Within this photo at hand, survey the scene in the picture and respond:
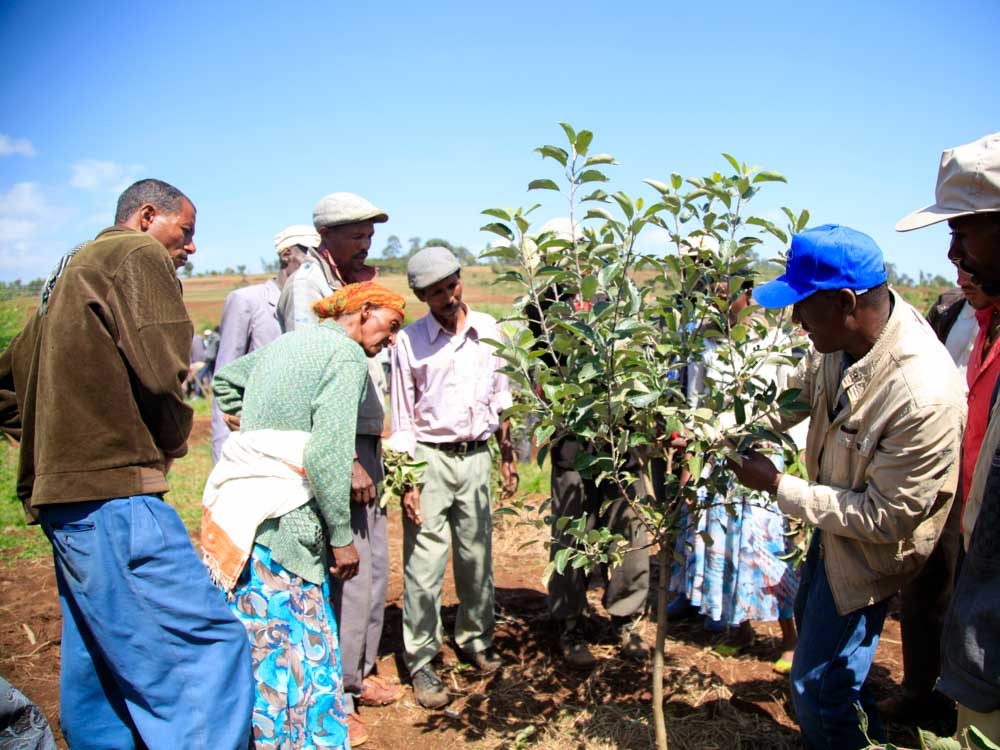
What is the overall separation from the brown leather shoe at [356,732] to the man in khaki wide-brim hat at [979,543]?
2.17 meters

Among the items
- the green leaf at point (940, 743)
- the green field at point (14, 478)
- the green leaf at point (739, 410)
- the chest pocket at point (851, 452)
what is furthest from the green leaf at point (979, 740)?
the green field at point (14, 478)

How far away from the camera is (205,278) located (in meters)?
64.7

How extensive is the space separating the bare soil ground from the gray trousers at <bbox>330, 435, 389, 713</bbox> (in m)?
0.26

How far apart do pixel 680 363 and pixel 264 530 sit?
4.89ft

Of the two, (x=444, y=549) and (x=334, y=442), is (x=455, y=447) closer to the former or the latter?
(x=444, y=549)

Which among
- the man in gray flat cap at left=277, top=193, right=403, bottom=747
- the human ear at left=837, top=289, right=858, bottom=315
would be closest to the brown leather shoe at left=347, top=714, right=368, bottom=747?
the man in gray flat cap at left=277, top=193, right=403, bottom=747

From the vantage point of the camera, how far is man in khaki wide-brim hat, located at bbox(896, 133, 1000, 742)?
4.45 feet

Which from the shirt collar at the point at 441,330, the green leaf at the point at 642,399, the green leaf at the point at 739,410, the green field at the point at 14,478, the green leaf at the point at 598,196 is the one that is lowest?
the green field at the point at 14,478

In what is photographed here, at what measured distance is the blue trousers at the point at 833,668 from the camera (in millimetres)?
1989

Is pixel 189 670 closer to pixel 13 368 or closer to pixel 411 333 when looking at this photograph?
pixel 13 368

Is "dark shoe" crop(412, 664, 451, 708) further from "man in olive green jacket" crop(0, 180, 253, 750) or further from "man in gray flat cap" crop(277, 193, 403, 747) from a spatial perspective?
"man in olive green jacket" crop(0, 180, 253, 750)

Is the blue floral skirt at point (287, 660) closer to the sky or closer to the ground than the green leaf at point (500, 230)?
closer to the ground

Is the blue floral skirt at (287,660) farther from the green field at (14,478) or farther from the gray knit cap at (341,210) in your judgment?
the gray knit cap at (341,210)

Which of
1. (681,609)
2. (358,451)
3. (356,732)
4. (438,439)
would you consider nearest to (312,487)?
(358,451)
